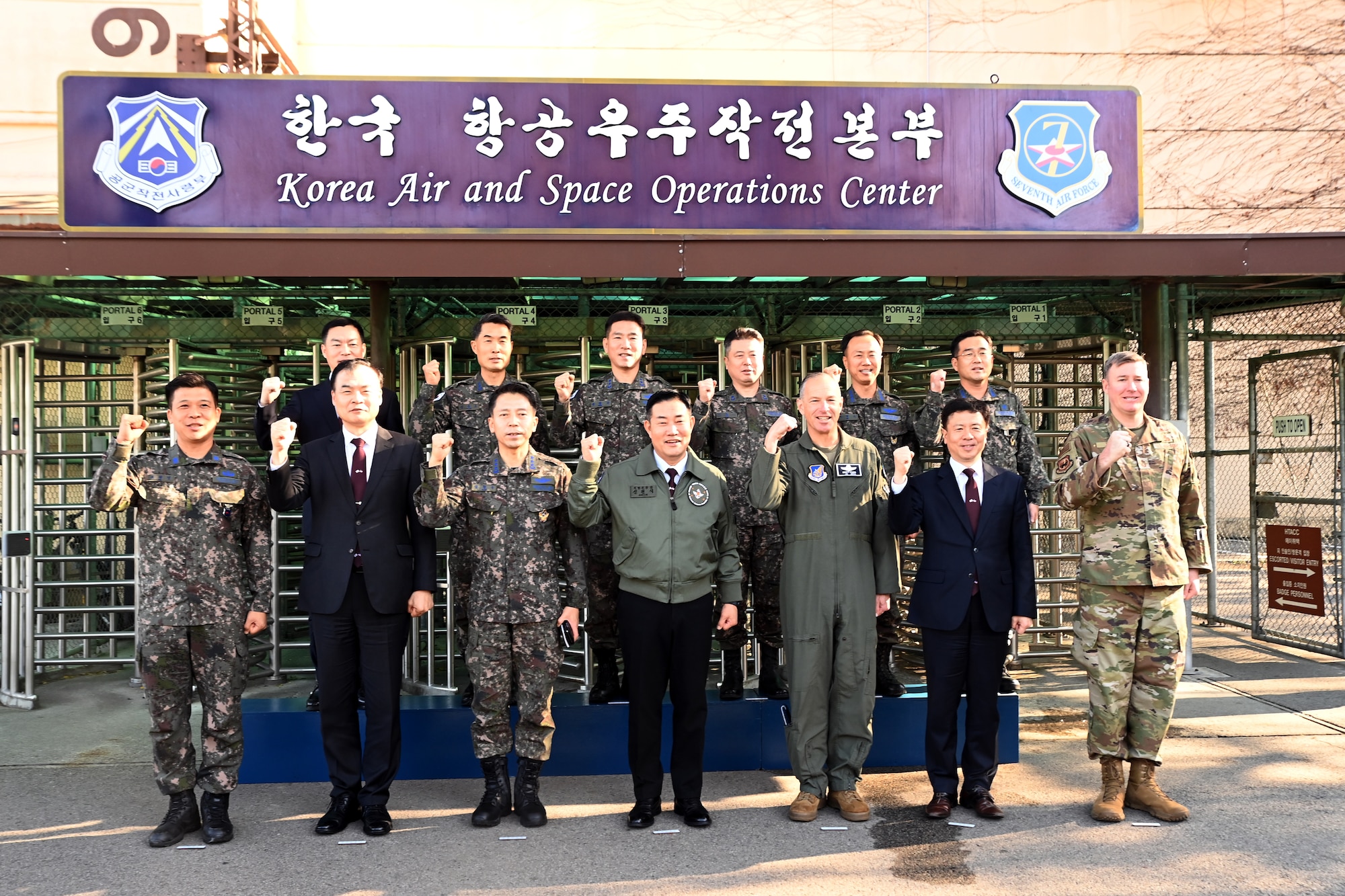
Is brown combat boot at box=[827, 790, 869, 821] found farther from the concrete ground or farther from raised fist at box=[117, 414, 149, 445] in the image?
raised fist at box=[117, 414, 149, 445]

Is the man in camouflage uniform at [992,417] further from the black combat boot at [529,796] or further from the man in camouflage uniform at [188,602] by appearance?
the man in camouflage uniform at [188,602]

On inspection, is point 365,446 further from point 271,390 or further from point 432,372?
point 432,372

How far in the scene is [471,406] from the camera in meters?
5.63

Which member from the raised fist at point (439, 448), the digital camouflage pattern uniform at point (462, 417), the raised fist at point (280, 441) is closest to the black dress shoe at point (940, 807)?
the digital camouflage pattern uniform at point (462, 417)

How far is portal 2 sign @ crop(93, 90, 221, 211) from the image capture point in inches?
247

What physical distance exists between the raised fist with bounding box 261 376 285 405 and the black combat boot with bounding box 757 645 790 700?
3095 millimetres

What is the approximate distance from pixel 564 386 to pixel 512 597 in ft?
4.63

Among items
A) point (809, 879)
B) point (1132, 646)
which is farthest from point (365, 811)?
point (1132, 646)

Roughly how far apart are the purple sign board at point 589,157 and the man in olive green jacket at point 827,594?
2377mm

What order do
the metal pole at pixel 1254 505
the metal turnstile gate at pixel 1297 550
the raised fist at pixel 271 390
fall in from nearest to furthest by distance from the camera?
the raised fist at pixel 271 390, the metal turnstile gate at pixel 1297 550, the metal pole at pixel 1254 505

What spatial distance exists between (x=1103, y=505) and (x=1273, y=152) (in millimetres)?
9649

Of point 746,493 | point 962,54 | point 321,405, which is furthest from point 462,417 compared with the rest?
point 962,54

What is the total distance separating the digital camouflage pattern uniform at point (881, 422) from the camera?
19.3ft

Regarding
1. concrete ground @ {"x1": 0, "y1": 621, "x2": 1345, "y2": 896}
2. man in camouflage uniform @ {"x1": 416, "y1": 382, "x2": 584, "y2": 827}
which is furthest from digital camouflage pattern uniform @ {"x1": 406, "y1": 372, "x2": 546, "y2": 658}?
concrete ground @ {"x1": 0, "y1": 621, "x2": 1345, "y2": 896}
